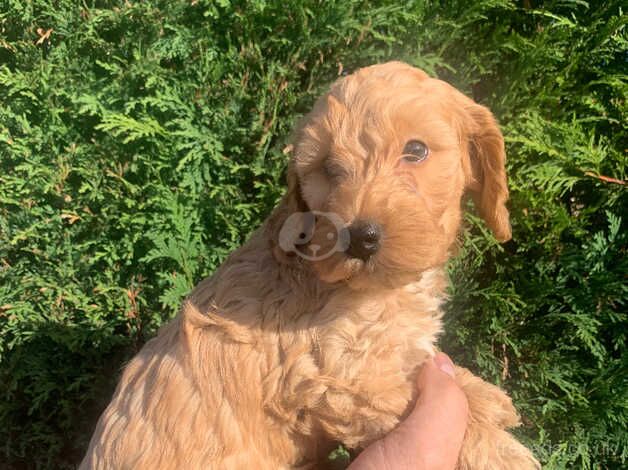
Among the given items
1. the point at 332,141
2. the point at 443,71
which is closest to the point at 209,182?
the point at 332,141

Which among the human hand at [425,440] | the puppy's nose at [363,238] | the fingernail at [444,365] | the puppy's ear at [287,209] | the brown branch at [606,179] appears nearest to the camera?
the puppy's nose at [363,238]

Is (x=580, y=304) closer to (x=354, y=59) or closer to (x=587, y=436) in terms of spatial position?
(x=587, y=436)

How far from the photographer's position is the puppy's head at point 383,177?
179 cm

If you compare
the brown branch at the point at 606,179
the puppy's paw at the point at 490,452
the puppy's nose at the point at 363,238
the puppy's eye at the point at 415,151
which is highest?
the puppy's eye at the point at 415,151

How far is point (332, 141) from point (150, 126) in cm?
143

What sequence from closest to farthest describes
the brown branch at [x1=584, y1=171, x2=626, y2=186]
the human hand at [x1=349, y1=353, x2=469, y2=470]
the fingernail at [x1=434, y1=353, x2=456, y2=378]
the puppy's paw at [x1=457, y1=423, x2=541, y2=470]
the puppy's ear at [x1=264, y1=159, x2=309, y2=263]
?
1. the human hand at [x1=349, y1=353, x2=469, y2=470]
2. the puppy's paw at [x1=457, y1=423, x2=541, y2=470]
3. the puppy's ear at [x1=264, y1=159, x2=309, y2=263]
4. the fingernail at [x1=434, y1=353, x2=456, y2=378]
5. the brown branch at [x1=584, y1=171, x2=626, y2=186]

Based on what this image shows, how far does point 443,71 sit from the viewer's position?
3.10 meters

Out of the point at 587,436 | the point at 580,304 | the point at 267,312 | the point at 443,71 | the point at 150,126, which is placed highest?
the point at 443,71

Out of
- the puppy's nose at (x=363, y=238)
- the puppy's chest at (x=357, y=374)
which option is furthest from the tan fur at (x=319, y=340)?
the puppy's nose at (x=363, y=238)

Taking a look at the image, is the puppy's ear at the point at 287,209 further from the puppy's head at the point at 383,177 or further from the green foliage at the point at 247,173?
the green foliage at the point at 247,173

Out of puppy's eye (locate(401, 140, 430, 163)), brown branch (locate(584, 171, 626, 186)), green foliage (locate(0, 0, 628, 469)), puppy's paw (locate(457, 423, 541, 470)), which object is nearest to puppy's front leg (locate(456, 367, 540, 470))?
puppy's paw (locate(457, 423, 541, 470))

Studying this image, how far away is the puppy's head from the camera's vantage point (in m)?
1.79

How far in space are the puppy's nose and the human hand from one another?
0.68 m

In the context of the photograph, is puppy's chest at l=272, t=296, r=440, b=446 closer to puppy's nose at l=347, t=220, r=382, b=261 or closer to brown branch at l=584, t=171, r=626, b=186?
puppy's nose at l=347, t=220, r=382, b=261
